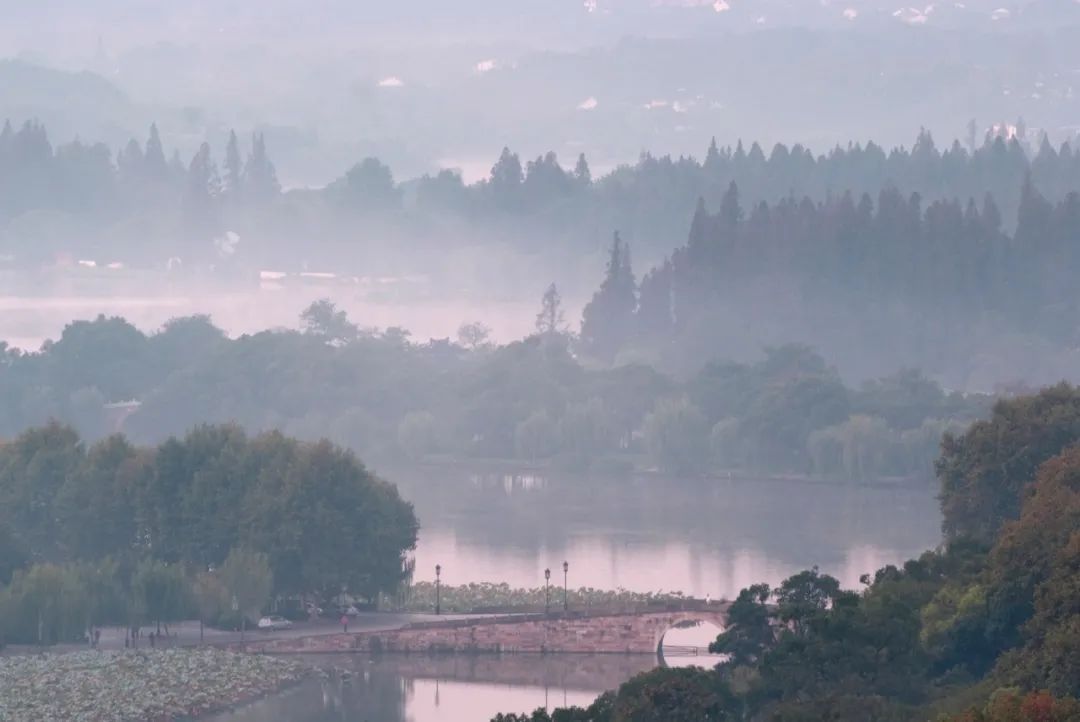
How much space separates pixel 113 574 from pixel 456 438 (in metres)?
27.6

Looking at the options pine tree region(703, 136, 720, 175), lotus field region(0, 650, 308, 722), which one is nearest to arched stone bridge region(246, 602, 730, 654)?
lotus field region(0, 650, 308, 722)

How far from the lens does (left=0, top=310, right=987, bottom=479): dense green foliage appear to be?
6000 centimetres

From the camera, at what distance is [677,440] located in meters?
60.3

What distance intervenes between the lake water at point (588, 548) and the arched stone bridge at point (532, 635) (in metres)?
0.27

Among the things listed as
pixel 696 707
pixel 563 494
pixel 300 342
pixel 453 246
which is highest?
pixel 453 246

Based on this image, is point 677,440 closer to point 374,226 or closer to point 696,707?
point 696,707

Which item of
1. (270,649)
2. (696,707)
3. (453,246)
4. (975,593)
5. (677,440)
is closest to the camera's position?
(696,707)

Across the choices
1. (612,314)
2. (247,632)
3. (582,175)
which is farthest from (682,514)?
(582,175)

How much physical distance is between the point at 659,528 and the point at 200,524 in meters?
14.2

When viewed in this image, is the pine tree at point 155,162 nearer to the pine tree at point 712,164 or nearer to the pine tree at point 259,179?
the pine tree at point 259,179

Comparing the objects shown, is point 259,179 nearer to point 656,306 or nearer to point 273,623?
point 656,306

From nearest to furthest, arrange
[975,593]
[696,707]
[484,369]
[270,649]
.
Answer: [696,707], [975,593], [270,649], [484,369]

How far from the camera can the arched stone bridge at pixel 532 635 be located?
34.8m

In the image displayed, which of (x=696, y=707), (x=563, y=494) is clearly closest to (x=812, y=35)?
(x=563, y=494)
